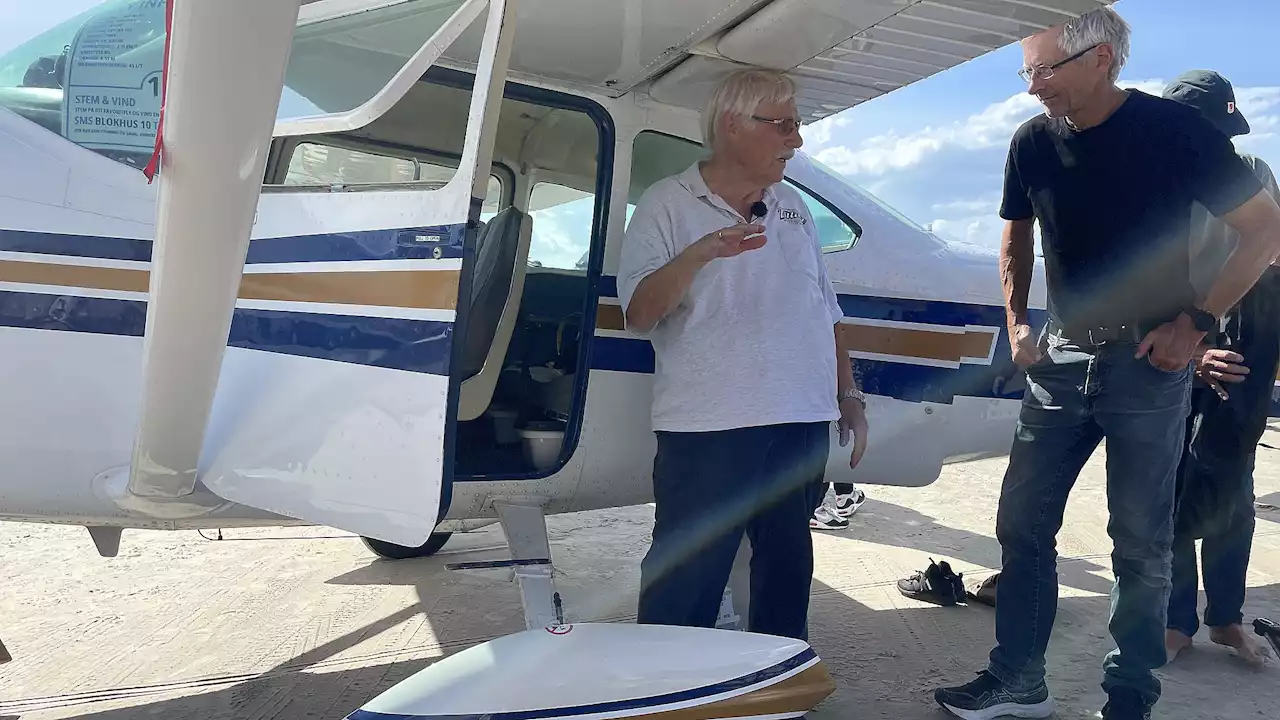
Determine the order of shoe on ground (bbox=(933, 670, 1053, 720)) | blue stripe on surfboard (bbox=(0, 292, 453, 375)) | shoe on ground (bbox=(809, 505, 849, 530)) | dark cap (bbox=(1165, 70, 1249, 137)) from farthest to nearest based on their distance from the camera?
1. shoe on ground (bbox=(809, 505, 849, 530))
2. dark cap (bbox=(1165, 70, 1249, 137))
3. shoe on ground (bbox=(933, 670, 1053, 720))
4. blue stripe on surfboard (bbox=(0, 292, 453, 375))

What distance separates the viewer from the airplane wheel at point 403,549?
4.34 meters

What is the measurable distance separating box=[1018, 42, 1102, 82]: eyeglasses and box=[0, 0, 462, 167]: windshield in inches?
58.5

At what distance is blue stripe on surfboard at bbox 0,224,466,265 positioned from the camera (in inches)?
75.4

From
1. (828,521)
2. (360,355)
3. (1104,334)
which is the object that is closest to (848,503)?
(828,521)

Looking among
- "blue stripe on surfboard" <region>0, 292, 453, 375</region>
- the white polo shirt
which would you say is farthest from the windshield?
the white polo shirt

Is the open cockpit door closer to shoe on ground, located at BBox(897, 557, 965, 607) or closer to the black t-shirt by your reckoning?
the black t-shirt

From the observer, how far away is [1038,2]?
6.46 feet

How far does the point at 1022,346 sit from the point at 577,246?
1648 millimetres

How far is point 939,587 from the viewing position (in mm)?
3764

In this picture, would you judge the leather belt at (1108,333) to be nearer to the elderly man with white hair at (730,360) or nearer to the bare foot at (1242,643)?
the elderly man with white hair at (730,360)

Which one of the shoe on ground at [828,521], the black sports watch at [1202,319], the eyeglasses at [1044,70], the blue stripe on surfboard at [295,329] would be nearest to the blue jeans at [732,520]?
the blue stripe on surfboard at [295,329]

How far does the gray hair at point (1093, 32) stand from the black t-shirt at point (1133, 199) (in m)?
0.18

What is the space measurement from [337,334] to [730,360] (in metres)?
0.96

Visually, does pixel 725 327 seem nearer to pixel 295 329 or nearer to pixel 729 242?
pixel 729 242
